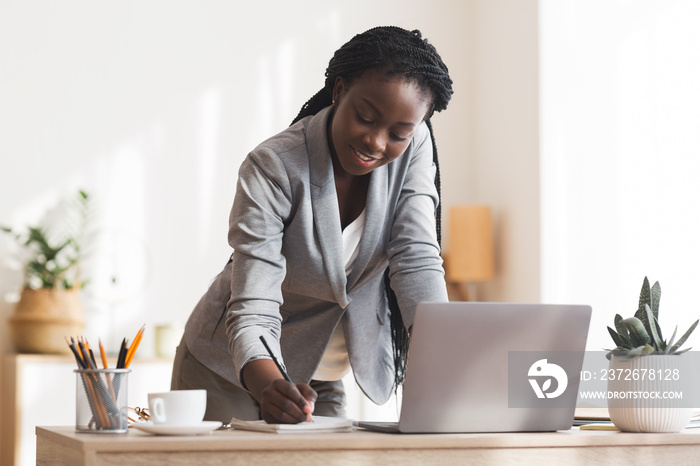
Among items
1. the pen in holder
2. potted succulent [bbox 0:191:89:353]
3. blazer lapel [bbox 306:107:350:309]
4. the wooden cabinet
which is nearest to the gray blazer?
blazer lapel [bbox 306:107:350:309]

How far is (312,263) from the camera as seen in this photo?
1589mm

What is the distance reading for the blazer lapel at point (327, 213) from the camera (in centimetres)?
158

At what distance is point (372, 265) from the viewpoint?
1658 mm

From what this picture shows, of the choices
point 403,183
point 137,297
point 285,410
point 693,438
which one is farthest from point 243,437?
point 137,297

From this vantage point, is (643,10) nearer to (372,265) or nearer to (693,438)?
(372,265)

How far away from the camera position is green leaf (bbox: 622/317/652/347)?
51.5 inches

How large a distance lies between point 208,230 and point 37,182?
783 millimetres

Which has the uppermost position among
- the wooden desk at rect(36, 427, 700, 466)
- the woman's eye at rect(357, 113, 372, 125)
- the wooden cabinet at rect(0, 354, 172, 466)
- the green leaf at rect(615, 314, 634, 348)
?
the woman's eye at rect(357, 113, 372, 125)

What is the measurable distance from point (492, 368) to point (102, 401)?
530 mm

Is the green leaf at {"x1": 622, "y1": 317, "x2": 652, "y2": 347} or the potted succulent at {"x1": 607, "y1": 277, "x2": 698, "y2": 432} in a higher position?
the green leaf at {"x1": 622, "y1": 317, "x2": 652, "y2": 347}

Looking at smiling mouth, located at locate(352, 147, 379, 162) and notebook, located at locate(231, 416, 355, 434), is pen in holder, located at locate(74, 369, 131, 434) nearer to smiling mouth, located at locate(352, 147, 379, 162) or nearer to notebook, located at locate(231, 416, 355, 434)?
notebook, located at locate(231, 416, 355, 434)

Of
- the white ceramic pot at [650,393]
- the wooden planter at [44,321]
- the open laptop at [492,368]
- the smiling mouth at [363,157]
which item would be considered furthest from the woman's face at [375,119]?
the wooden planter at [44,321]

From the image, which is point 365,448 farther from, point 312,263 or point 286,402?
point 312,263

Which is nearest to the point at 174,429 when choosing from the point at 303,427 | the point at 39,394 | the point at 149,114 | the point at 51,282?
the point at 303,427
